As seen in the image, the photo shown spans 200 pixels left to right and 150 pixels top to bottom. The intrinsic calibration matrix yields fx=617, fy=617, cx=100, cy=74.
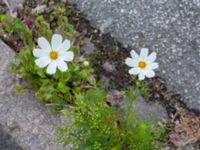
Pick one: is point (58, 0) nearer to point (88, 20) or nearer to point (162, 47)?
point (88, 20)

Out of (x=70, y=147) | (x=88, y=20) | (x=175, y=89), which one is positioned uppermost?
(x=88, y=20)

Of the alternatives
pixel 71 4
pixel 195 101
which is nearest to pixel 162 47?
pixel 195 101

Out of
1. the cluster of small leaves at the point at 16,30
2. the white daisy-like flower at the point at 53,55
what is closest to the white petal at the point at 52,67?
the white daisy-like flower at the point at 53,55

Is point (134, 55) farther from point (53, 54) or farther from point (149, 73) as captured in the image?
point (53, 54)

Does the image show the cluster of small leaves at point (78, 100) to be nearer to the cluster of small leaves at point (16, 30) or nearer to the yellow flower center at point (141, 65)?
the cluster of small leaves at point (16, 30)

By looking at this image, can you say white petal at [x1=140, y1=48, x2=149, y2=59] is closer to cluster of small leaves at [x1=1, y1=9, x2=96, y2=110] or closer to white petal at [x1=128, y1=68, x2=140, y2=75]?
white petal at [x1=128, y1=68, x2=140, y2=75]
